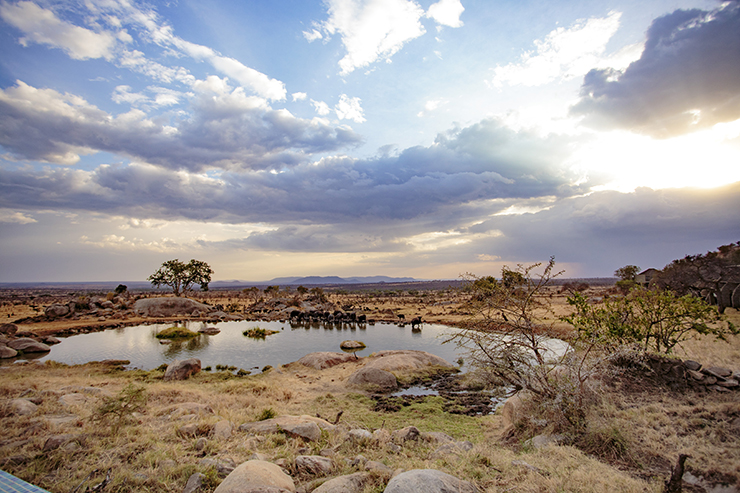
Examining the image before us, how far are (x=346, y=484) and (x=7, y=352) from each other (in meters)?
30.4

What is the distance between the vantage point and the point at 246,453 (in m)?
7.55

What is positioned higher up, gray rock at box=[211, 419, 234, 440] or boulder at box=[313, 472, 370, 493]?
boulder at box=[313, 472, 370, 493]

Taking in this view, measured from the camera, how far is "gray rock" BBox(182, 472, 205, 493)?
578 centimetres

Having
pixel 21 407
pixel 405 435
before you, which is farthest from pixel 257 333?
pixel 405 435

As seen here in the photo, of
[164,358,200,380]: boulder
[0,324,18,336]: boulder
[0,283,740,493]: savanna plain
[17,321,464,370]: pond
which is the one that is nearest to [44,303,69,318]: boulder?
[17,321,464,370]: pond

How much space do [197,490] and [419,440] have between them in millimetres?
5571

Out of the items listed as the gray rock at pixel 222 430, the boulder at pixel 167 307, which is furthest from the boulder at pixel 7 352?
the gray rock at pixel 222 430

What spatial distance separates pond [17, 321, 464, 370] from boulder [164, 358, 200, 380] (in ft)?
10.5

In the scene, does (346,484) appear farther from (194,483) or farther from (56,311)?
(56,311)

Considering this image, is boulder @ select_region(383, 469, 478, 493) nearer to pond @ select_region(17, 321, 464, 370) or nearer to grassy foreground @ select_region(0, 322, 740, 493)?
grassy foreground @ select_region(0, 322, 740, 493)

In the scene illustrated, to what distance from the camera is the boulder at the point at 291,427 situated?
881 cm

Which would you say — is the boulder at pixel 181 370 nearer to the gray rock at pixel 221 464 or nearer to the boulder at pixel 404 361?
the boulder at pixel 404 361

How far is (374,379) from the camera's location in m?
17.4

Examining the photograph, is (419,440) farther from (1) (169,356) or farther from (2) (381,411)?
(1) (169,356)
